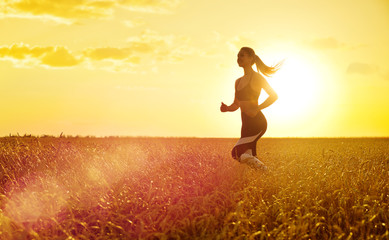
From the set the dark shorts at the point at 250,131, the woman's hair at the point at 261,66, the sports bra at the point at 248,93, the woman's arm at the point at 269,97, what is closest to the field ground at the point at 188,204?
the dark shorts at the point at 250,131

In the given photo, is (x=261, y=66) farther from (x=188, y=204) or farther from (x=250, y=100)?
(x=188, y=204)

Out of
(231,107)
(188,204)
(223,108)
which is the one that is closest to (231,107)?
(231,107)

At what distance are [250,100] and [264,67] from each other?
0.69 m

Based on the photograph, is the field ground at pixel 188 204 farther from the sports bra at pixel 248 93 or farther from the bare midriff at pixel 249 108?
the sports bra at pixel 248 93

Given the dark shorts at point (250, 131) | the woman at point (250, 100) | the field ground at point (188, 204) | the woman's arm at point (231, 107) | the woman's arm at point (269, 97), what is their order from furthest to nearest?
the woman's arm at point (231, 107)
the dark shorts at point (250, 131)
the woman at point (250, 100)
the woman's arm at point (269, 97)
the field ground at point (188, 204)

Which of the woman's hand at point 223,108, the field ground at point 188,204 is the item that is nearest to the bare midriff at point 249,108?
the woman's hand at point 223,108

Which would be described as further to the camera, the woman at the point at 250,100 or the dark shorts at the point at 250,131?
the dark shorts at the point at 250,131

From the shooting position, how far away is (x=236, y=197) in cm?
478

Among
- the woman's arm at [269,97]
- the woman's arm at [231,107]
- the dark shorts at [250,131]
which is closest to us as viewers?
the woman's arm at [269,97]

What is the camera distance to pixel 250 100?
6809 mm

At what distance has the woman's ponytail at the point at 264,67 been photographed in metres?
6.90

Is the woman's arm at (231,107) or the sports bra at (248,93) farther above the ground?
the sports bra at (248,93)

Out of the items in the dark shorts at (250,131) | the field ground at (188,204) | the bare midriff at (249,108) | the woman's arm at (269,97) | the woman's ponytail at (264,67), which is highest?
the woman's ponytail at (264,67)

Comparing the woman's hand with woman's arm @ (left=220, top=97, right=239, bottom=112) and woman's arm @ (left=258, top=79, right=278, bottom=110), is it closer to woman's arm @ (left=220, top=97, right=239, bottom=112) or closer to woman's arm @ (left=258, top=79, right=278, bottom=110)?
woman's arm @ (left=220, top=97, right=239, bottom=112)
